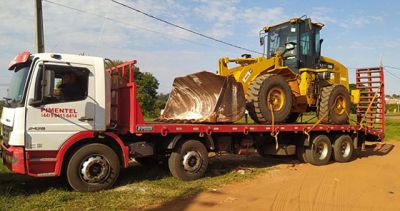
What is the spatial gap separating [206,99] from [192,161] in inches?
76.9

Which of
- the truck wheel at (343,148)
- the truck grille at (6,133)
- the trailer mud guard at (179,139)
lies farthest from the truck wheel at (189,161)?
the truck wheel at (343,148)

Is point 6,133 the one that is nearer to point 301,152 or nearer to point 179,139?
point 179,139

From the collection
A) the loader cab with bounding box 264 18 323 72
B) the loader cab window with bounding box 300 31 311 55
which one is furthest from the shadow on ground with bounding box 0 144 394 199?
the loader cab window with bounding box 300 31 311 55

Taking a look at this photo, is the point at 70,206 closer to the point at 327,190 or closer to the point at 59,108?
the point at 59,108

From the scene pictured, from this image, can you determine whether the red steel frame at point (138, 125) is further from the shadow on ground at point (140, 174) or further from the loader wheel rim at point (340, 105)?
the loader wheel rim at point (340, 105)

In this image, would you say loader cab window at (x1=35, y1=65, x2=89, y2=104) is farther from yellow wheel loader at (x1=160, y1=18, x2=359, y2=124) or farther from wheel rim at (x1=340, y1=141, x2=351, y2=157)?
wheel rim at (x1=340, y1=141, x2=351, y2=157)

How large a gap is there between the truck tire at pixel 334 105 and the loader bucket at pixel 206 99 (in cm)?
373

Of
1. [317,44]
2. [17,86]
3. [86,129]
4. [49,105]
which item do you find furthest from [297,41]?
[17,86]

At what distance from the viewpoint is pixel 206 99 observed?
1095cm

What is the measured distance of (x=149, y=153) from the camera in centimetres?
927

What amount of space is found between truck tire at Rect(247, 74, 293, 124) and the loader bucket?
0.75 metres

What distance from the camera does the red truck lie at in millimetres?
7750

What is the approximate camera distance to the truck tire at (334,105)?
13242mm

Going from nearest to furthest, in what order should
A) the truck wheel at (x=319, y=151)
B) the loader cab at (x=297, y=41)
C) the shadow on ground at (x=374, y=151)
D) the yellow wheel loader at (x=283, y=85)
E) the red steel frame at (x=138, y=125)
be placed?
the red steel frame at (x=138, y=125) → the yellow wheel loader at (x=283, y=85) → the truck wheel at (x=319, y=151) → the loader cab at (x=297, y=41) → the shadow on ground at (x=374, y=151)
